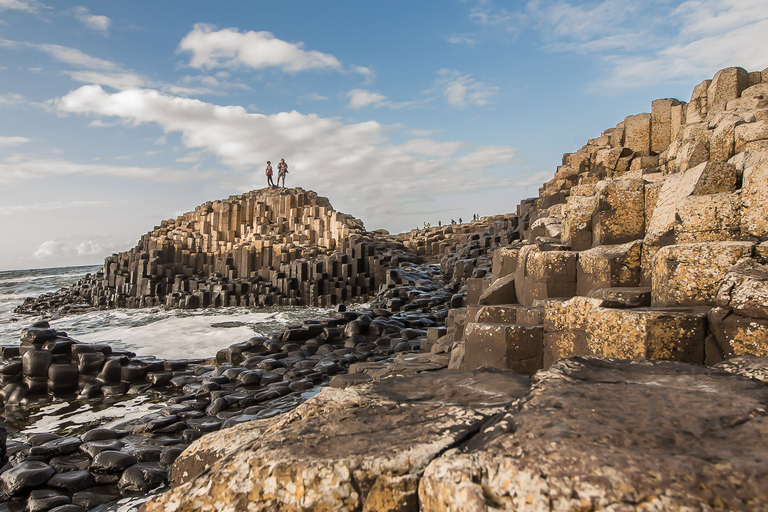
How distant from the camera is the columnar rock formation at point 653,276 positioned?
310 cm

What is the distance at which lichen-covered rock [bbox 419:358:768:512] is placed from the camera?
1286 mm

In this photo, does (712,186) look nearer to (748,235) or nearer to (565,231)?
(748,235)

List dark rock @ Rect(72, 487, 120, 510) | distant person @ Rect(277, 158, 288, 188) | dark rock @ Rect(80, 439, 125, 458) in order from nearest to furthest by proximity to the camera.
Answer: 1. dark rock @ Rect(72, 487, 120, 510)
2. dark rock @ Rect(80, 439, 125, 458)
3. distant person @ Rect(277, 158, 288, 188)

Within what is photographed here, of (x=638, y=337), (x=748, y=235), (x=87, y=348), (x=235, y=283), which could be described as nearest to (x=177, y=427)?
(x=87, y=348)

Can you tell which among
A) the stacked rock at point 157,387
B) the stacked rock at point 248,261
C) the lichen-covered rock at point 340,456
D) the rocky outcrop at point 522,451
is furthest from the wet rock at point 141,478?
the stacked rock at point 248,261

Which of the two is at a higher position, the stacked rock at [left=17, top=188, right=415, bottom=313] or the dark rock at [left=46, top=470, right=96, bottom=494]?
the stacked rock at [left=17, top=188, right=415, bottom=313]

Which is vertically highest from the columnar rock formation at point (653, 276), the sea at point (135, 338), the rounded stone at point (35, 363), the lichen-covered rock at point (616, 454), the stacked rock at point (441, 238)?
the stacked rock at point (441, 238)

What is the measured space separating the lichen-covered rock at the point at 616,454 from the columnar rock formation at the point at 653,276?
1.11m

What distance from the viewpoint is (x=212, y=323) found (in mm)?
16375

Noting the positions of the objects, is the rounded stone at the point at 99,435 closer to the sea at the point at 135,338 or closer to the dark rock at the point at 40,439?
the dark rock at the point at 40,439

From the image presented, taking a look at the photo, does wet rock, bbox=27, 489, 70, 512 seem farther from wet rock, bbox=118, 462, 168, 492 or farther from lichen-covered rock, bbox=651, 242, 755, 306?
lichen-covered rock, bbox=651, 242, 755, 306

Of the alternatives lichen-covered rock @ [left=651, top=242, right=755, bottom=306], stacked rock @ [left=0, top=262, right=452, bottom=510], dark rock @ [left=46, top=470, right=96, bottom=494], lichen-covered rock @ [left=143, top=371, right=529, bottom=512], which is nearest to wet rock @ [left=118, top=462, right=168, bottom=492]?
stacked rock @ [left=0, top=262, right=452, bottom=510]

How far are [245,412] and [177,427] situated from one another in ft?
2.87

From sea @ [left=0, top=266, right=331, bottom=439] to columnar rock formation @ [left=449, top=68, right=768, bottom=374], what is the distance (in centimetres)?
546
